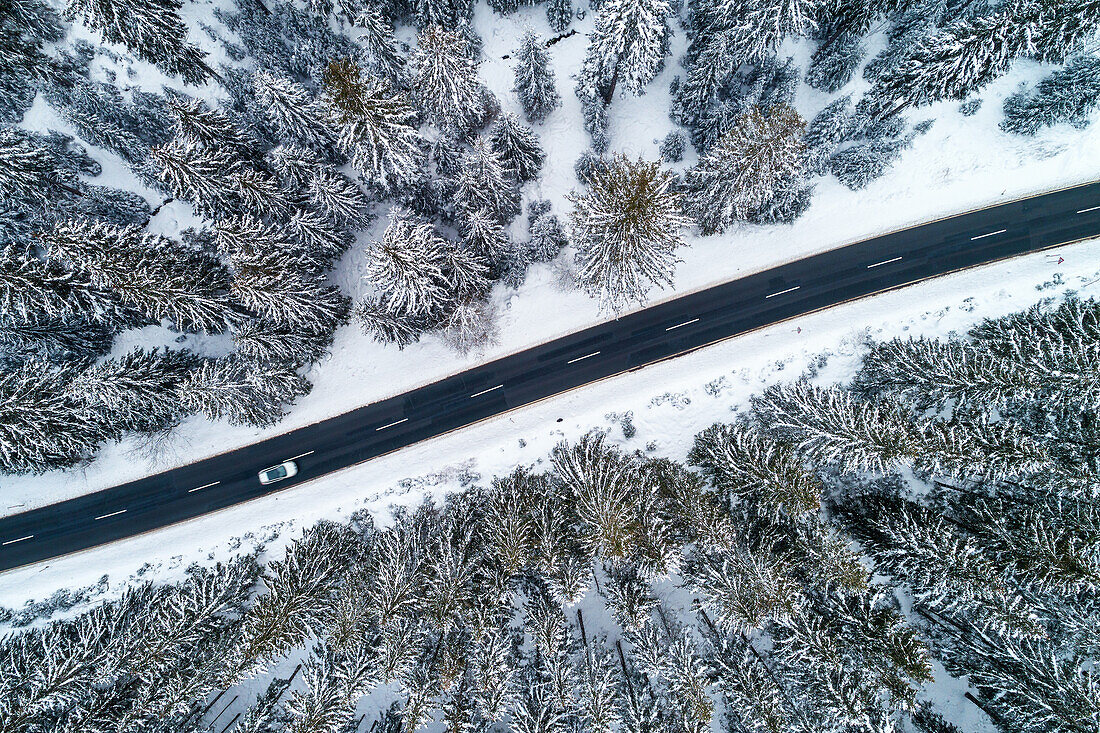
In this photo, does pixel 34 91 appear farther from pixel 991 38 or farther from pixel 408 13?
pixel 991 38

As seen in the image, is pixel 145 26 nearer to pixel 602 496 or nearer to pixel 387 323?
pixel 387 323

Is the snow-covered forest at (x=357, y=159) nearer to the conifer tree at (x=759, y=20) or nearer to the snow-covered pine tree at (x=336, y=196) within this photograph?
the conifer tree at (x=759, y=20)

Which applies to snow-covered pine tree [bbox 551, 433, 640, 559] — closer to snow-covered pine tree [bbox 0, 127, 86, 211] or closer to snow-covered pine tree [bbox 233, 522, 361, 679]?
snow-covered pine tree [bbox 233, 522, 361, 679]

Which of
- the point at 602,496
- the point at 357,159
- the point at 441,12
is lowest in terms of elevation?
the point at 602,496

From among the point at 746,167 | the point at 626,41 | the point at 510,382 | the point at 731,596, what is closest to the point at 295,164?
the point at 510,382

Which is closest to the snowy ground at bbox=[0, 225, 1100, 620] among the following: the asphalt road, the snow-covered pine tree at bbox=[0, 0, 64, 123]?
the asphalt road

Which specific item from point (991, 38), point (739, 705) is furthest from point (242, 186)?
point (991, 38)

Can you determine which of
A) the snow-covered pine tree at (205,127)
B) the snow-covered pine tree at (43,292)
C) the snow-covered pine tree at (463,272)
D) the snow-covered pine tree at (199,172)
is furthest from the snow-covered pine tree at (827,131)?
the snow-covered pine tree at (43,292)
